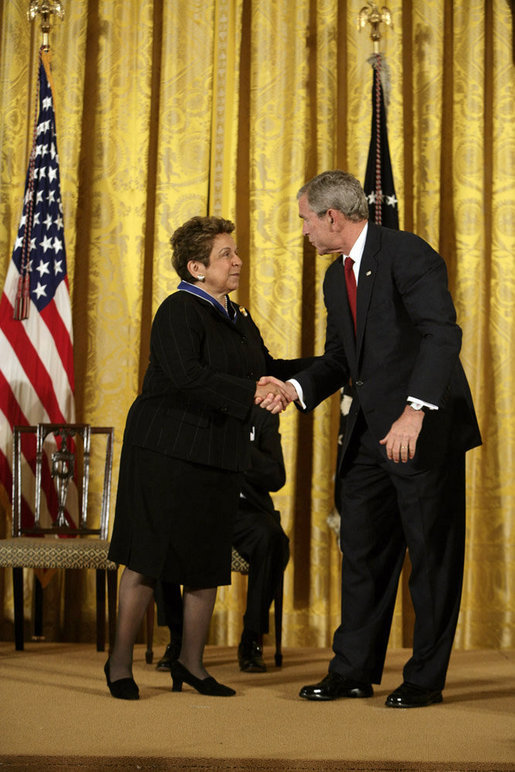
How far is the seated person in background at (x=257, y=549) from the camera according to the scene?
372 cm

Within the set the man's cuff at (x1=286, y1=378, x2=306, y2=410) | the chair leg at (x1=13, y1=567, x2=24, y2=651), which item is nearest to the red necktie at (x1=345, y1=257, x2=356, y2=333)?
the man's cuff at (x1=286, y1=378, x2=306, y2=410)

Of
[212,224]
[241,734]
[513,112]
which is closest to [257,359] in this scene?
[212,224]

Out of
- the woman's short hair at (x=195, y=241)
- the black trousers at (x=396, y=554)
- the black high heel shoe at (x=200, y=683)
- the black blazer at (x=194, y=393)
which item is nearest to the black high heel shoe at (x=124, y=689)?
the black high heel shoe at (x=200, y=683)

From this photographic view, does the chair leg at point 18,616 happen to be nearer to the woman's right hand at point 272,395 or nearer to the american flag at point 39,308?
the american flag at point 39,308

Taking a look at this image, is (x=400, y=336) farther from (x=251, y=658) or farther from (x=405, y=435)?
(x=251, y=658)

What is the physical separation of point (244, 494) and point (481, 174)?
218 centimetres

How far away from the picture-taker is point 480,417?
191 inches

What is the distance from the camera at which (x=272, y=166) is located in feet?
16.4

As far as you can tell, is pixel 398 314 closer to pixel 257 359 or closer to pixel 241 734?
pixel 257 359

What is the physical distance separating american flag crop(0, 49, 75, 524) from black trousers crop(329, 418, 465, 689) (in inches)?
78.4

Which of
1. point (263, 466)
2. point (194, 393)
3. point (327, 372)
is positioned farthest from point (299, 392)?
point (263, 466)

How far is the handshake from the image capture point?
3113mm

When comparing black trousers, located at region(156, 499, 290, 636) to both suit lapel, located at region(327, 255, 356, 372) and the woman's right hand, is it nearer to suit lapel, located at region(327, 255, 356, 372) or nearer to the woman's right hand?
the woman's right hand

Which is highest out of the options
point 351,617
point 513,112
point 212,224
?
point 513,112
